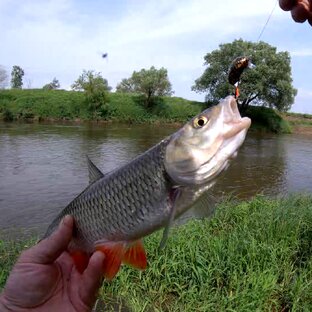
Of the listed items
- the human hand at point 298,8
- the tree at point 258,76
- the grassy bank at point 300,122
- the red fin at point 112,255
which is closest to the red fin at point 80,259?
the red fin at point 112,255

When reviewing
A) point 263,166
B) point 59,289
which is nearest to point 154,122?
point 263,166

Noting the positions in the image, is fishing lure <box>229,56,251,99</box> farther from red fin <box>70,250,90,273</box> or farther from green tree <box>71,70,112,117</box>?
green tree <box>71,70,112,117</box>

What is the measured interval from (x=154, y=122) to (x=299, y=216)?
35.1m

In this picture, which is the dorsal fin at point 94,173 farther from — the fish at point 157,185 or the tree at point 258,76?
the tree at point 258,76

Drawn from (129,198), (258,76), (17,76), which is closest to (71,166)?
(129,198)

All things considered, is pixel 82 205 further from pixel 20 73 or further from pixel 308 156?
pixel 20 73

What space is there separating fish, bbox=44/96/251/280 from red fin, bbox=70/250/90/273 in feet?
0.79

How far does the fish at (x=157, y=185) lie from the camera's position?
1750 mm

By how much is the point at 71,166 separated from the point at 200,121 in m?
17.1

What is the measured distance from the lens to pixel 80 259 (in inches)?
97.2

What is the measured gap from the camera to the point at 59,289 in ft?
8.27

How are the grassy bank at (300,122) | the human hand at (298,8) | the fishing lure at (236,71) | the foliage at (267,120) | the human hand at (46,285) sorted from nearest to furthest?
the human hand at (46,285) → the fishing lure at (236,71) → the human hand at (298,8) → the foliage at (267,120) → the grassy bank at (300,122)

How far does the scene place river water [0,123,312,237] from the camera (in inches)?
475

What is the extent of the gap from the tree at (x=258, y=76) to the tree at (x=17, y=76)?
90.3ft
